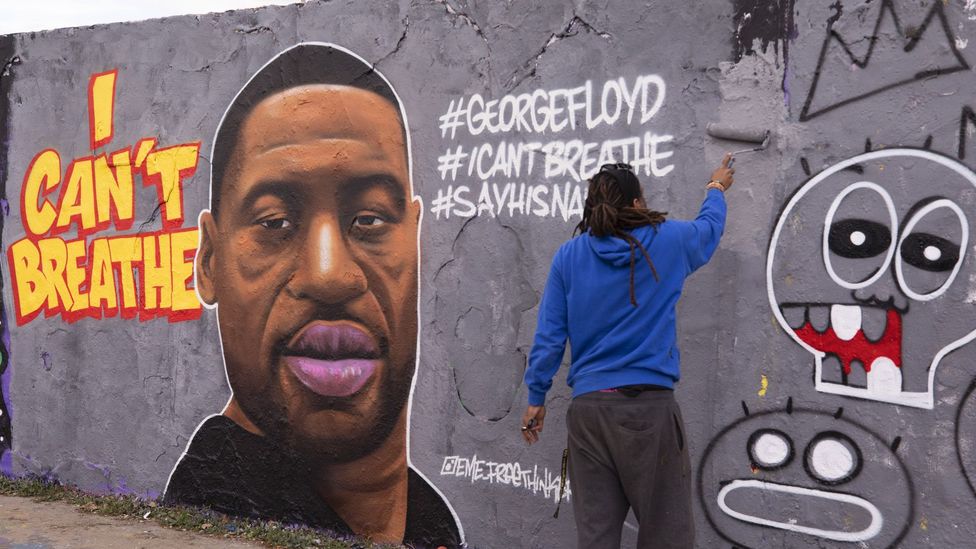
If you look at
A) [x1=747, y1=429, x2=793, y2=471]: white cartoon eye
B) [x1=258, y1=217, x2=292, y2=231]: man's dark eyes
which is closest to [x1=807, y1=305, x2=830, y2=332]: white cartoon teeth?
[x1=747, y1=429, x2=793, y2=471]: white cartoon eye

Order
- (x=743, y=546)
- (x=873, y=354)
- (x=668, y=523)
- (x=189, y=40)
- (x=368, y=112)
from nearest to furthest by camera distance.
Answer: (x=668, y=523) < (x=873, y=354) < (x=743, y=546) < (x=368, y=112) < (x=189, y=40)

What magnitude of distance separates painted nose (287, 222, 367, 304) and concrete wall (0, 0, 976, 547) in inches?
11.5

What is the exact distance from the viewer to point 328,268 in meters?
4.89

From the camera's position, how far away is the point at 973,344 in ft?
11.1

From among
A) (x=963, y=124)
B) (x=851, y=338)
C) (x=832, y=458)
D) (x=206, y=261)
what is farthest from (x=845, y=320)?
(x=206, y=261)

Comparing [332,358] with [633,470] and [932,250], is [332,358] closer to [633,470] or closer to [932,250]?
[633,470]

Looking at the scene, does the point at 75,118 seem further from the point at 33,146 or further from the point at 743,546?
the point at 743,546

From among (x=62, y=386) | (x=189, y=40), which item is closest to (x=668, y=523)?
(x=189, y=40)

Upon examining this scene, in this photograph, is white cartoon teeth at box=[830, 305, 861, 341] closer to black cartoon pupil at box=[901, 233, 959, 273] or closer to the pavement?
black cartoon pupil at box=[901, 233, 959, 273]

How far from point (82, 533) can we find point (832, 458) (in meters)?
3.79

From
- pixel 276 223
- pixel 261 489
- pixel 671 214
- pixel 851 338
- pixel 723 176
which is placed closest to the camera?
pixel 851 338

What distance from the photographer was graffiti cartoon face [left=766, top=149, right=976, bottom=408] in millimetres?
3439

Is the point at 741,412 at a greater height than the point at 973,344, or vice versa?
the point at 973,344

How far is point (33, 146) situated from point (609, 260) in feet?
14.1
